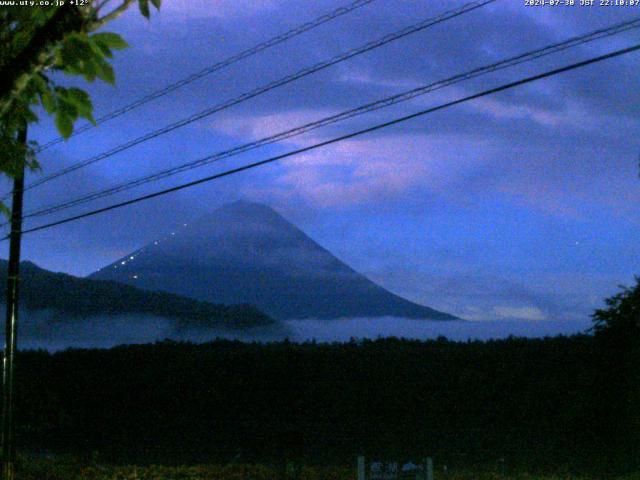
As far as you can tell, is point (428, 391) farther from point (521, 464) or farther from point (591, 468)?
point (591, 468)

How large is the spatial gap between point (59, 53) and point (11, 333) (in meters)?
12.4

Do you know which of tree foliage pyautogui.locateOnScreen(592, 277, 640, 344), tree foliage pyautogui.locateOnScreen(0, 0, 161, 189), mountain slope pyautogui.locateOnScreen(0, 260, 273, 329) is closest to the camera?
tree foliage pyautogui.locateOnScreen(0, 0, 161, 189)

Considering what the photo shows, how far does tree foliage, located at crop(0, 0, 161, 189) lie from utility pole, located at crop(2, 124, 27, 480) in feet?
35.5

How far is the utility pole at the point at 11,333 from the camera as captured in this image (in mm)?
14680

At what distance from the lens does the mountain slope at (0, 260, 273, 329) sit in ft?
121

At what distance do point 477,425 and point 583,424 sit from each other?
3.98 metres

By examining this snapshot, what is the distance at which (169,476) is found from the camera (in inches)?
577

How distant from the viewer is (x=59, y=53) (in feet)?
12.2

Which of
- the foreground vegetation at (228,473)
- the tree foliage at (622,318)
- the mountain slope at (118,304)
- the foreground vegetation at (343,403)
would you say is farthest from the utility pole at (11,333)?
the mountain slope at (118,304)

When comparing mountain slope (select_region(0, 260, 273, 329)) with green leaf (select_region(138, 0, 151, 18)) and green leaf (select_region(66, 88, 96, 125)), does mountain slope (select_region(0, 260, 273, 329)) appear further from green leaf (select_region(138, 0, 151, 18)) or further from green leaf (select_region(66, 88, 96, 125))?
green leaf (select_region(138, 0, 151, 18))

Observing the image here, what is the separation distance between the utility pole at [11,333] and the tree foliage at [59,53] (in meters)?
10.8

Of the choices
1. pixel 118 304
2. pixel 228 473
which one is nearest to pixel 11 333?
pixel 228 473

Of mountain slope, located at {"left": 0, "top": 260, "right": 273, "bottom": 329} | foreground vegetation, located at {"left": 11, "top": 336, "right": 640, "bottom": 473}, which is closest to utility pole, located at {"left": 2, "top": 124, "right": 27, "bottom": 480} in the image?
foreground vegetation, located at {"left": 11, "top": 336, "right": 640, "bottom": 473}

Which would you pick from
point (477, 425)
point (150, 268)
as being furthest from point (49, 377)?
point (150, 268)
